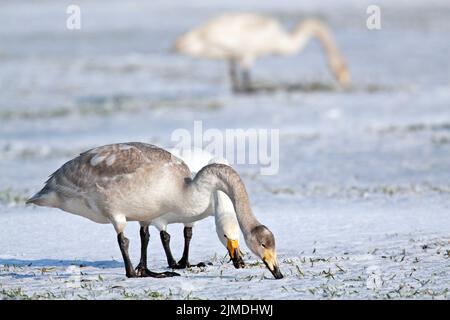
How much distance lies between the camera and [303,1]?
42.5m

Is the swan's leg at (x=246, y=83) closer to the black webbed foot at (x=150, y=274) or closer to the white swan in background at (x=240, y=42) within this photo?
the white swan in background at (x=240, y=42)

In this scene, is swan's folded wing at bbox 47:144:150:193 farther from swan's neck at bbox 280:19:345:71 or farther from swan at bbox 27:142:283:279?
swan's neck at bbox 280:19:345:71

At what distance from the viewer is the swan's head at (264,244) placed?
5715mm

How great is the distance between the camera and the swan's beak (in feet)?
18.9

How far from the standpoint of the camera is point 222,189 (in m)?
5.94

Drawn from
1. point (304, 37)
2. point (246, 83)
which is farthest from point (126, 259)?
point (304, 37)

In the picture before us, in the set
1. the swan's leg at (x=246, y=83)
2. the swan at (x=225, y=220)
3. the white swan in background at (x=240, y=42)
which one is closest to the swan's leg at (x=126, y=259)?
the swan at (x=225, y=220)

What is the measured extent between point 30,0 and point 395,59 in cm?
2592

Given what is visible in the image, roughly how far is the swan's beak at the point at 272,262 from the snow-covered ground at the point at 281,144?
65 millimetres

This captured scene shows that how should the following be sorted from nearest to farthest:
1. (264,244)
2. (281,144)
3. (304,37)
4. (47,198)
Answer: (264,244) < (47,198) < (281,144) < (304,37)

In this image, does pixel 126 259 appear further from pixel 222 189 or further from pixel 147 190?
pixel 222 189

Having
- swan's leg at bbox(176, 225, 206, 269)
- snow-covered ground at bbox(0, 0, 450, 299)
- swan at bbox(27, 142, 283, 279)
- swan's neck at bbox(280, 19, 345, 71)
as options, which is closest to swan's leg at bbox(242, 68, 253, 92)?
snow-covered ground at bbox(0, 0, 450, 299)

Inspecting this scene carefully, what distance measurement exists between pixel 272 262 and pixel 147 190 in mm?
852
